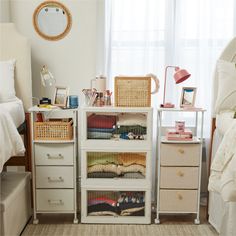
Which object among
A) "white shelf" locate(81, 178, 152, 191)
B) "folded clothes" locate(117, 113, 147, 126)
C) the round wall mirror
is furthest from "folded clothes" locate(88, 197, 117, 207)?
the round wall mirror

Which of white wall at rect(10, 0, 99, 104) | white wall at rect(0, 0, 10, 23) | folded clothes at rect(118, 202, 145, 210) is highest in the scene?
white wall at rect(0, 0, 10, 23)

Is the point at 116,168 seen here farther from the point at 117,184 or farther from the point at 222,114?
the point at 222,114

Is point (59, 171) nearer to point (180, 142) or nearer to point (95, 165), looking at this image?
point (95, 165)

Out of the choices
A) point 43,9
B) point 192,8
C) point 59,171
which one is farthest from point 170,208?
point 43,9

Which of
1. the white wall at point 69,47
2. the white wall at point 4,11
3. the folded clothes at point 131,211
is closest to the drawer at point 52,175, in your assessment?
the folded clothes at point 131,211

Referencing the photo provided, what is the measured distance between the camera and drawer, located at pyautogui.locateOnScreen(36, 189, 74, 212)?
2.74 meters

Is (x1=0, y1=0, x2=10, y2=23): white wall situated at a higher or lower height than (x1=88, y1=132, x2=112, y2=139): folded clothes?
higher

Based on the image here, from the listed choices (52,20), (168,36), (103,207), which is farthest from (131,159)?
(52,20)

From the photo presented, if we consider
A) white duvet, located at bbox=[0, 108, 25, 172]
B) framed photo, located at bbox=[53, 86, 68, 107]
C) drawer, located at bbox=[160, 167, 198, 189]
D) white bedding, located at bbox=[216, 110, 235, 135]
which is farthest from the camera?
framed photo, located at bbox=[53, 86, 68, 107]

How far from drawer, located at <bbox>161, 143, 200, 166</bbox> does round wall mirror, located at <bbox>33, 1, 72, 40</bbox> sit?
1.34 m

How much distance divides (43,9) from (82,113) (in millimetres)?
1063

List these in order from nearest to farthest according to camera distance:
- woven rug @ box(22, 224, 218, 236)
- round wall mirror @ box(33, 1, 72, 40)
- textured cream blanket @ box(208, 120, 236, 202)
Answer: textured cream blanket @ box(208, 120, 236, 202), woven rug @ box(22, 224, 218, 236), round wall mirror @ box(33, 1, 72, 40)

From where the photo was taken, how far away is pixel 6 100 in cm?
285

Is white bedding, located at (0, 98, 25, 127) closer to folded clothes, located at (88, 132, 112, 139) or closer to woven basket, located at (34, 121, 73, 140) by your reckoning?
woven basket, located at (34, 121, 73, 140)
